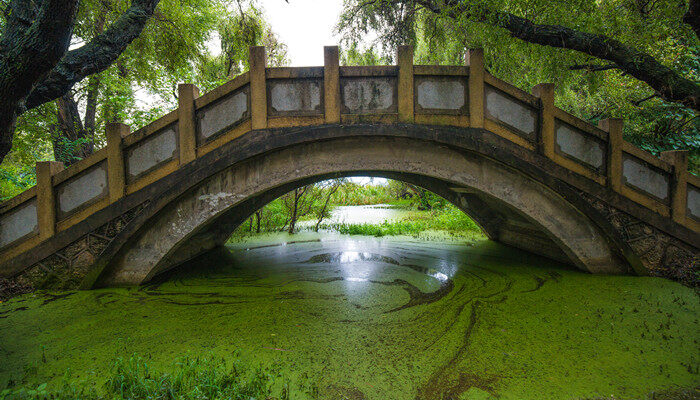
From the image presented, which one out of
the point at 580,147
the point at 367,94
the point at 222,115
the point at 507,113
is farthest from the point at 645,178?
the point at 222,115

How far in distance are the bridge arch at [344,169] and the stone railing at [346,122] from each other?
0.27 m

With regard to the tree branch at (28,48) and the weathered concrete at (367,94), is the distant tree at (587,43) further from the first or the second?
the tree branch at (28,48)

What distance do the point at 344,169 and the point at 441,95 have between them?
66.8 inches

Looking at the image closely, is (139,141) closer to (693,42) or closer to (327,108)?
(327,108)

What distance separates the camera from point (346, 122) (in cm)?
417

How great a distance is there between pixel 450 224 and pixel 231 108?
735 centimetres

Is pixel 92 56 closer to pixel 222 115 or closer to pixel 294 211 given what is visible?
pixel 222 115

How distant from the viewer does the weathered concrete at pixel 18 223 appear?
4.00 m

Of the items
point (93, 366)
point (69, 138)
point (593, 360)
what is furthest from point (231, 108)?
point (69, 138)

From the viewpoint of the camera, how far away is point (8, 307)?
3525 mm

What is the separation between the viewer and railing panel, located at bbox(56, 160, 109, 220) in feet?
13.3

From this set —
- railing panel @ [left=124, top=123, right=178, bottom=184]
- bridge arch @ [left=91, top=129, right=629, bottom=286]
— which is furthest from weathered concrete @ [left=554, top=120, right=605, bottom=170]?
railing panel @ [left=124, top=123, right=178, bottom=184]

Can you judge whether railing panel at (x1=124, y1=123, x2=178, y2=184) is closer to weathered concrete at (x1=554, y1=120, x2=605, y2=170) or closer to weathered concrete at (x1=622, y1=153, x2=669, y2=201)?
weathered concrete at (x1=554, y1=120, x2=605, y2=170)

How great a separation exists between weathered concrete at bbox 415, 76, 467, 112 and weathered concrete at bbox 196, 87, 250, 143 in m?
2.40
